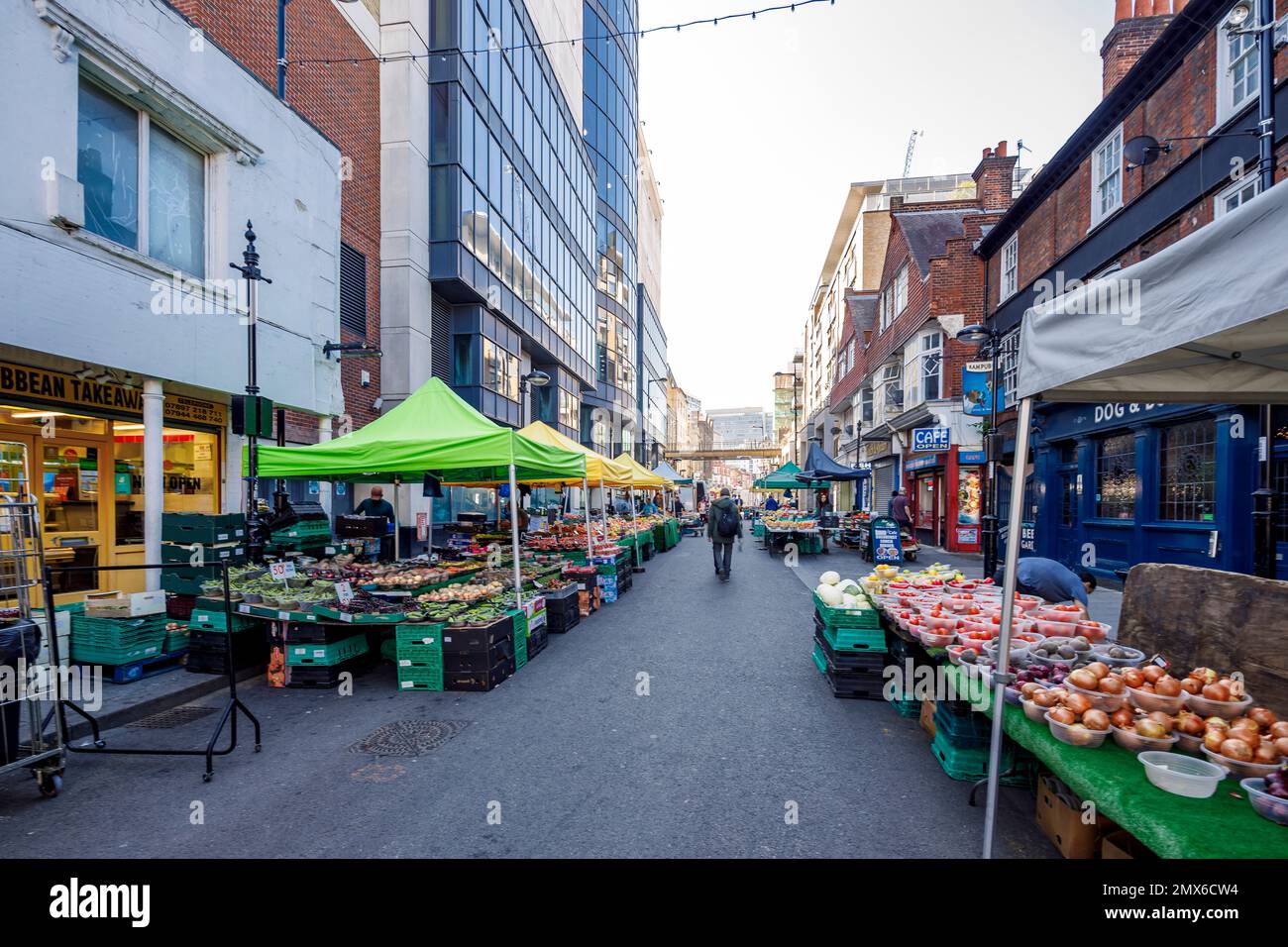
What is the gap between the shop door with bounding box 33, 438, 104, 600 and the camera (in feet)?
27.8

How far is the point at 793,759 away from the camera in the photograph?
454 cm

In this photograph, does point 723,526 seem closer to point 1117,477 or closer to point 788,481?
point 1117,477

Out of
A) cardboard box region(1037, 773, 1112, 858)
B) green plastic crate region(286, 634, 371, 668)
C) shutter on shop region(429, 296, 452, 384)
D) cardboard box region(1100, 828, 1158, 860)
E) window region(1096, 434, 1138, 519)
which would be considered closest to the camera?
cardboard box region(1100, 828, 1158, 860)

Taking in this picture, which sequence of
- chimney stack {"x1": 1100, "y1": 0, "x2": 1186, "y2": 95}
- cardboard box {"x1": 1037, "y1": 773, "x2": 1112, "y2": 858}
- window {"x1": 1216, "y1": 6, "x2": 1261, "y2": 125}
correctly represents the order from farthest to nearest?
chimney stack {"x1": 1100, "y1": 0, "x2": 1186, "y2": 95}
window {"x1": 1216, "y1": 6, "x2": 1261, "y2": 125}
cardboard box {"x1": 1037, "y1": 773, "x2": 1112, "y2": 858}

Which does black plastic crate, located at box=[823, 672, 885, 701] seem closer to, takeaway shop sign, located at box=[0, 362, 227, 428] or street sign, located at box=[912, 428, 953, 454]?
takeaway shop sign, located at box=[0, 362, 227, 428]

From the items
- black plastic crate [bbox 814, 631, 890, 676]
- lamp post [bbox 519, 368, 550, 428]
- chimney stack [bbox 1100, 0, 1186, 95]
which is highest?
chimney stack [bbox 1100, 0, 1186, 95]

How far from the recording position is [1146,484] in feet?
40.1

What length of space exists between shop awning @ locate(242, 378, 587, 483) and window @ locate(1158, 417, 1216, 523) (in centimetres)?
1176

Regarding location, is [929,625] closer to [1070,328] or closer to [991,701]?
[991,701]

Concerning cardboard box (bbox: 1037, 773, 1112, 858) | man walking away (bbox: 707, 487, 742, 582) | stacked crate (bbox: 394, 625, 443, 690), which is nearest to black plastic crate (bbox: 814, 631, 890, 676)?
cardboard box (bbox: 1037, 773, 1112, 858)

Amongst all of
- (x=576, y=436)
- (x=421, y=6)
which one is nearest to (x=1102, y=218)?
(x=421, y=6)

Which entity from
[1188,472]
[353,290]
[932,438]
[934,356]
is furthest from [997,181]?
[353,290]

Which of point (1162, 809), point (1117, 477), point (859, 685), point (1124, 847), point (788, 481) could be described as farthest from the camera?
point (788, 481)

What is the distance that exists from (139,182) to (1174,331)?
12487mm
